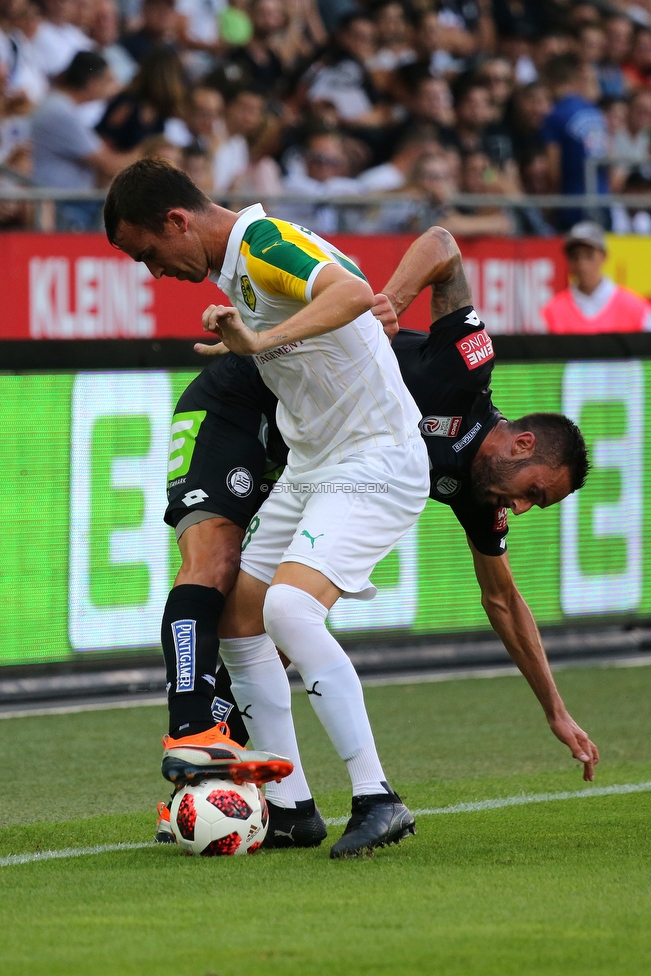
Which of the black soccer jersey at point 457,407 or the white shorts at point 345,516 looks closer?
the white shorts at point 345,516

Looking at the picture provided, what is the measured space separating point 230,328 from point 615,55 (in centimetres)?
1249

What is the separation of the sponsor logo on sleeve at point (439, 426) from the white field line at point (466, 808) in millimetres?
1287

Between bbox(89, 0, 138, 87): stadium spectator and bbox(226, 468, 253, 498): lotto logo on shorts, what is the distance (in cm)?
691

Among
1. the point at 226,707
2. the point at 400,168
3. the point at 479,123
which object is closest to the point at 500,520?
the point at 226,707

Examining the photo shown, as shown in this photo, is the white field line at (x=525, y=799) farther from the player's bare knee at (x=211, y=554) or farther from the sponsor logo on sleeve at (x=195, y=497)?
the sponsor logo on sleeve at (x=195, y=497)

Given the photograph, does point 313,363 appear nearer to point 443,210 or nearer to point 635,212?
point 443,210

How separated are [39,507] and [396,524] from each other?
293 cm

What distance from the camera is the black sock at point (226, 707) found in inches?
190

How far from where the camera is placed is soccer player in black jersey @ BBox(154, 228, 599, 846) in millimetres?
4508

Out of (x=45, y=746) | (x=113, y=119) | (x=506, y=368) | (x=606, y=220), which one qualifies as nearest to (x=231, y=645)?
(x=45, y=746)

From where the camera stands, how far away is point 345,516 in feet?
13.9

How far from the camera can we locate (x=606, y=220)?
40.2ft

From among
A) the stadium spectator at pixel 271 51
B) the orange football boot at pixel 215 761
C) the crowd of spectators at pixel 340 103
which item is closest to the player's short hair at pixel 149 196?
the orange football boot at pixel 215 761

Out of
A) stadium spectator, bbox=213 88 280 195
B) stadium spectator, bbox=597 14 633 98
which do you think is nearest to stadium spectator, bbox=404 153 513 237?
stadium spectator, bbox=213 88 280 195
